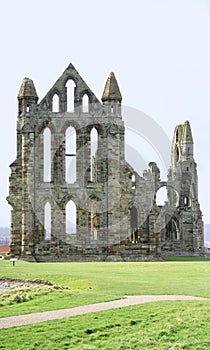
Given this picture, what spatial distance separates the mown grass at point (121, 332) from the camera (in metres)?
21.3

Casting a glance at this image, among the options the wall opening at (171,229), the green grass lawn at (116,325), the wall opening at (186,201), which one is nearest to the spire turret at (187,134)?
the wall opening at (186,201)

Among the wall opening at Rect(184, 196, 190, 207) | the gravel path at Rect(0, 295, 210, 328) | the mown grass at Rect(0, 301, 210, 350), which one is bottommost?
the mown grass at Rect(0, 301, 210, 350)

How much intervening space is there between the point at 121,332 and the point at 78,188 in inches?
1616

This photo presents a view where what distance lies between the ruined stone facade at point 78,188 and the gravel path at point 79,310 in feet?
112

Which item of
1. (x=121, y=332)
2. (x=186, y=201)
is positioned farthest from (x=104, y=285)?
(x=186, y=201)

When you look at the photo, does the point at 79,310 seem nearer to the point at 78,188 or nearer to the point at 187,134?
the point at 78,188

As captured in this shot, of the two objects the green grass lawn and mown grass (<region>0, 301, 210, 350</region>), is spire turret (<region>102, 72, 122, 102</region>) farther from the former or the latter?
mown grass (<region>0, 301, 210, 350</region>)

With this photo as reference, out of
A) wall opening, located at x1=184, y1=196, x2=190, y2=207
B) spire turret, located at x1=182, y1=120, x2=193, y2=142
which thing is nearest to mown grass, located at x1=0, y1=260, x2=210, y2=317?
wall opening, located at x1=184, y1=196, x2=190, y2=207

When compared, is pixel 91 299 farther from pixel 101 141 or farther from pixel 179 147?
pixel 179 147

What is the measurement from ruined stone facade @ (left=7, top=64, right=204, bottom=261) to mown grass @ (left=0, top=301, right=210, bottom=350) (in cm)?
3798

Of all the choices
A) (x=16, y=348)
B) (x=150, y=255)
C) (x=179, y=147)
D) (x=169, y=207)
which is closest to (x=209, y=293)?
(x=16, y=348)

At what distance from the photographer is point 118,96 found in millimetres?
64500

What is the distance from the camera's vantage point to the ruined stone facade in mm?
62531

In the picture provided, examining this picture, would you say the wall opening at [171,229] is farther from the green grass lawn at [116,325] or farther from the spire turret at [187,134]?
the green grass lawn at [116,325]
